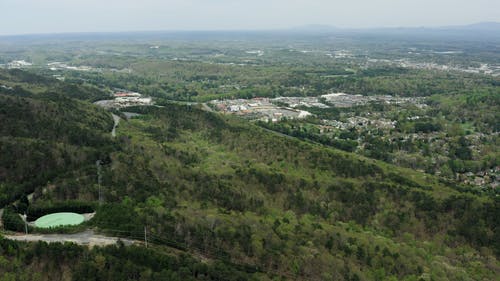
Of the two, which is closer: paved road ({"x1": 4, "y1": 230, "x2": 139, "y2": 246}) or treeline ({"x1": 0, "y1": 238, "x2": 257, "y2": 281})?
treeline ({"x1": 0, "y1": 238, "x2": 257, "y2": 281})

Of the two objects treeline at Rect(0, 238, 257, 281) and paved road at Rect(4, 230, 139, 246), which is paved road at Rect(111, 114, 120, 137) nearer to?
paved road at Rect(4, 230, 139, 246)

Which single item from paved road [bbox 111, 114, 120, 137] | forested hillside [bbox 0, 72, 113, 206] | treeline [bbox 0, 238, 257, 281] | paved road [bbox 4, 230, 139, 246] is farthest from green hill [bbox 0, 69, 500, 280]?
paved road [bbox 111, 114, 120, 137]

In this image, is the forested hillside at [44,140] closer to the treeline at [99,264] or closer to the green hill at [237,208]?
the green hill at [237,208]

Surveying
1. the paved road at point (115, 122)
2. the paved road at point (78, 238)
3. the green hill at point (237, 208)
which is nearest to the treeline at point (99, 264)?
the green hill at point (237, 208)

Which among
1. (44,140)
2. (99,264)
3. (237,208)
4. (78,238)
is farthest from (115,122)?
(99,264)

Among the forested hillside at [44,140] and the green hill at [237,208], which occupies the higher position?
the forested hillside at [44,140]

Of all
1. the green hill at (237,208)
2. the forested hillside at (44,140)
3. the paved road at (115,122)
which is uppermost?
the forested hillside at (44,140)

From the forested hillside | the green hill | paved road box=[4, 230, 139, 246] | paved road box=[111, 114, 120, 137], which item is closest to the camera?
the green hill

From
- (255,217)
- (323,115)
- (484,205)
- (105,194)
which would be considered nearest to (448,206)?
(484,205)
